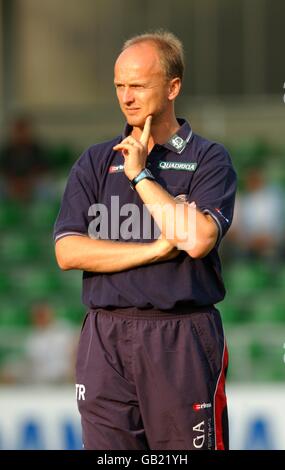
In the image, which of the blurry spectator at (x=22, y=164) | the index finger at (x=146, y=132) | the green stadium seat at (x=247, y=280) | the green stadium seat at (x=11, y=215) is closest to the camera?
the index finger at (x=146, y=132)

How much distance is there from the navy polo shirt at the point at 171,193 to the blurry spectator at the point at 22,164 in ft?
27.2

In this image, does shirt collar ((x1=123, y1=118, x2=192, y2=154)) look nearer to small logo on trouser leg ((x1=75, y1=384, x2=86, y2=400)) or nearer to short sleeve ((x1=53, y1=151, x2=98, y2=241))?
short sleeve ((x1=53, y1=151, x2=98, y2=241))

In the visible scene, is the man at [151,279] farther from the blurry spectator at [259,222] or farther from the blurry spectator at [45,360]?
the blurry spectator at [259,222]

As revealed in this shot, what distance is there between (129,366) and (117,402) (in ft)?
0.41

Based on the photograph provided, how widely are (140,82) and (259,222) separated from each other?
23.9 feet

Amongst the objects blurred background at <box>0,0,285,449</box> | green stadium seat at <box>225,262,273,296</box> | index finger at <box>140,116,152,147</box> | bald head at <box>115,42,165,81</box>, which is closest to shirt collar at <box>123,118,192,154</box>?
index finger at <box>140,116,152,147</box>

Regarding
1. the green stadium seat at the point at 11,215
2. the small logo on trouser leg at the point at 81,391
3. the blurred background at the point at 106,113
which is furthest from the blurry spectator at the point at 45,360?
the small logo on trouser leg at the point at 81,391

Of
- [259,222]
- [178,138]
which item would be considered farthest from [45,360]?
[178,138]

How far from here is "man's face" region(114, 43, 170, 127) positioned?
3.73 meters

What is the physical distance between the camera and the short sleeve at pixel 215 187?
374 centimetres

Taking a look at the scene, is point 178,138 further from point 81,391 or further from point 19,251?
point 19,251

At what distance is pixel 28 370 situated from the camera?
8922mm

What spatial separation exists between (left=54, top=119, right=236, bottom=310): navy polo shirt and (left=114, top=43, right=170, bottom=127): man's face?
142mm

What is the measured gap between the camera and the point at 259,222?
10.9 metres
